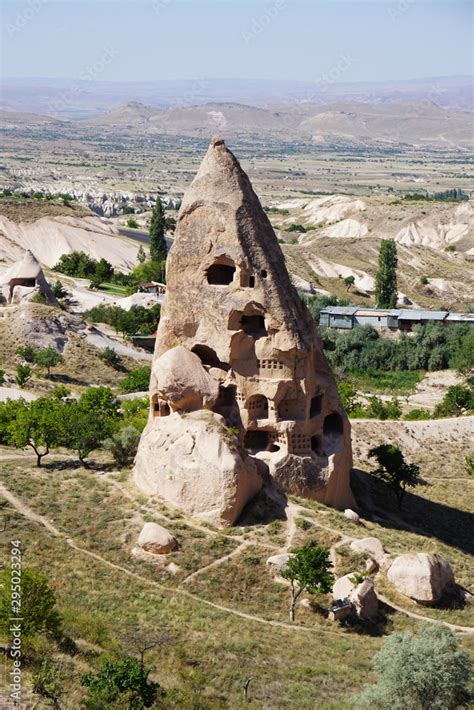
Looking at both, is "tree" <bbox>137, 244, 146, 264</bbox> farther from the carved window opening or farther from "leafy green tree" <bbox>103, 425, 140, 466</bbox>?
the carved window opening

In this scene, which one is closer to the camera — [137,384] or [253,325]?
[253,325]

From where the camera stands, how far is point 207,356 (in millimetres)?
35531

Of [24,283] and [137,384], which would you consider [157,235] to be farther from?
[137,384]

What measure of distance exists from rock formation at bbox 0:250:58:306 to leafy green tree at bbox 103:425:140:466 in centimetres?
4386

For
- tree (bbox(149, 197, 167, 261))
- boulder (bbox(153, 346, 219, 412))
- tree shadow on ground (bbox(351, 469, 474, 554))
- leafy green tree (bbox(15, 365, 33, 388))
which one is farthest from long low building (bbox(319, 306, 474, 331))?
boulder (bbox(153, 346, 219, 412))

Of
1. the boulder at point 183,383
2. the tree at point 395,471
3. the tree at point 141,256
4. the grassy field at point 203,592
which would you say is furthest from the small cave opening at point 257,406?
the tree at point 141,256

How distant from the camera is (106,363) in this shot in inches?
2921

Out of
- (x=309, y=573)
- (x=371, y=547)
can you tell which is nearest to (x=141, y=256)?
(x=371, y=547)

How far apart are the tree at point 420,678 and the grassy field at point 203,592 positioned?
3.92 feet

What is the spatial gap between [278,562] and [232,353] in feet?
27.3

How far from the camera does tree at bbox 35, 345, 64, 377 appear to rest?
2643 inches

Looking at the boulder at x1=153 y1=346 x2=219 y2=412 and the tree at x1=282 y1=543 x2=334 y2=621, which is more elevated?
the boulder at x1=153 y1=346 x2=219 y2=412

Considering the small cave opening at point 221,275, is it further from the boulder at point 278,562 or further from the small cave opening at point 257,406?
the boulder at point 278,562

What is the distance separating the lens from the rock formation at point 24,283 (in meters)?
80.1
